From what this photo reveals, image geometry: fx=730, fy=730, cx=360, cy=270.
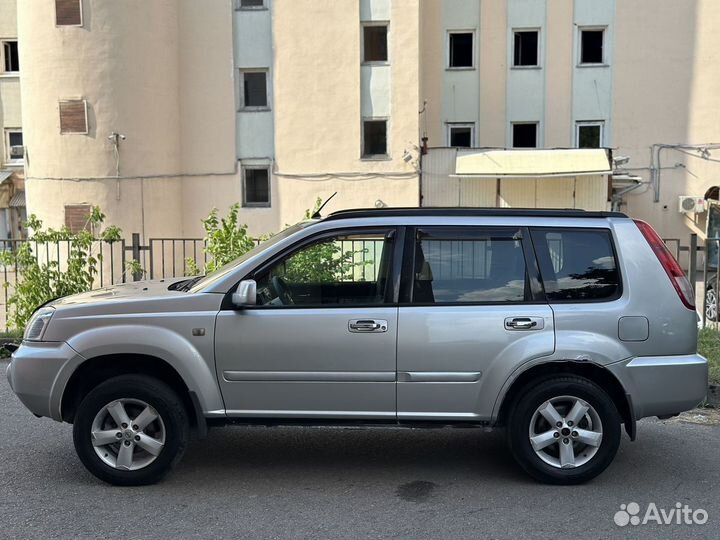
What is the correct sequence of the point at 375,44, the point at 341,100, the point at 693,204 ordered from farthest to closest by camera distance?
1. the point at 693,204
2. the point at 375,44
3. the point at 341,100

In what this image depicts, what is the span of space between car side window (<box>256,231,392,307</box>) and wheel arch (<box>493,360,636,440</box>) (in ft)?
3.43

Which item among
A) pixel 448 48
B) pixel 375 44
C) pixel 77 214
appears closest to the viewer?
pixel 77 214

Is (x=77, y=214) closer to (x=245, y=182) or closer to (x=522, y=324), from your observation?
(x=245, y=182)

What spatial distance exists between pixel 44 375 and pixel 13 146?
20.7 m

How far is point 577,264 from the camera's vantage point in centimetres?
496

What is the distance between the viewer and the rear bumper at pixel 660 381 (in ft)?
15.7

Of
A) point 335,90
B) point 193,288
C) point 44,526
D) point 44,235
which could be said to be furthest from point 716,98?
point 44,526

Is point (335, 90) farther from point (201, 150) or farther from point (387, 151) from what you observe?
point (201, 150)

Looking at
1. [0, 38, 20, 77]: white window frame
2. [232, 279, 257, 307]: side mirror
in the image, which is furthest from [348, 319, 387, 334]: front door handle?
[0, 38, 20, 77]: white window frame

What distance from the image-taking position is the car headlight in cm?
498

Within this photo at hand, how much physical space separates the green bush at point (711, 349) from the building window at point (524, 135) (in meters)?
12.2

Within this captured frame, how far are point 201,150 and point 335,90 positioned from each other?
4.21m

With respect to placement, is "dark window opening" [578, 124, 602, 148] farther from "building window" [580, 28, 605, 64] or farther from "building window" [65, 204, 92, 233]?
"building window" [65, 204, 92, 233]

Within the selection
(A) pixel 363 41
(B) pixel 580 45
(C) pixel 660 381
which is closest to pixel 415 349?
(C) pixel 660 381
